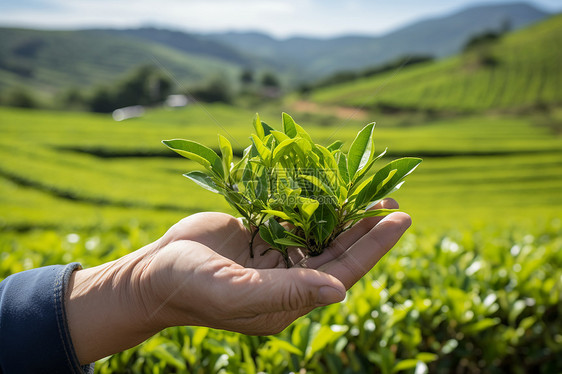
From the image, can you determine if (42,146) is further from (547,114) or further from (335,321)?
(547,114)

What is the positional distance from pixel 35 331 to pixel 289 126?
3.25 feet

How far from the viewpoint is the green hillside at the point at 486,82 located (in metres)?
34.5

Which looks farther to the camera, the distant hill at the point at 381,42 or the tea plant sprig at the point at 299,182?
the distant hill at the point at 381,42

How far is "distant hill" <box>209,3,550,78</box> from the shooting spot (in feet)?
356

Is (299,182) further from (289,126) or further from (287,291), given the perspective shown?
(287,291)

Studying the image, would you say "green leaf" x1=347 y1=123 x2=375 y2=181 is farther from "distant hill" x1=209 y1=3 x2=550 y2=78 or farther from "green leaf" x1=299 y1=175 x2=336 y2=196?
"distant hill" x1=209 y1=3 x2=550 y2=78

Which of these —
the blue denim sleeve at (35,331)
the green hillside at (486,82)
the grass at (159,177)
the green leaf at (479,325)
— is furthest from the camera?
the green hillside at (486,82)

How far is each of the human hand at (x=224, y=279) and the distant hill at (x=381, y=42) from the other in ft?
291

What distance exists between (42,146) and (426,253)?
13602mm

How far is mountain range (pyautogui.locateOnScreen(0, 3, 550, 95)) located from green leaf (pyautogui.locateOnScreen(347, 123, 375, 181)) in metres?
52.0

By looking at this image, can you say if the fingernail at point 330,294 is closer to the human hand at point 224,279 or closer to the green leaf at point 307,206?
the human hand at point 224,279

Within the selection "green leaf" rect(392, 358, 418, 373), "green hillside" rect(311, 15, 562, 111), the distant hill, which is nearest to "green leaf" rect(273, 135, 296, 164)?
"green leaf" rect(392, 358, 418, 373)

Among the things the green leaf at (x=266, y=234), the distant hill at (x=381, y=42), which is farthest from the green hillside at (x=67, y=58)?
the green leaf at (x=266, y=234)

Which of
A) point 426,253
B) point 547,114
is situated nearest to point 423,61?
point 547,114
